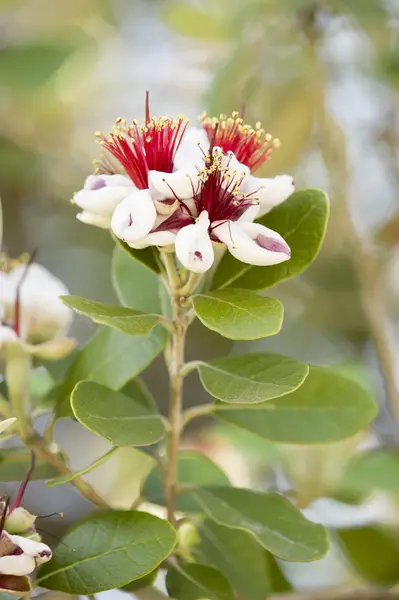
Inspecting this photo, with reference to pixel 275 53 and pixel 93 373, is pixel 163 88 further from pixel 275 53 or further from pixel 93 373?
pixel 93 373

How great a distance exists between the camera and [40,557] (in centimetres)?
50

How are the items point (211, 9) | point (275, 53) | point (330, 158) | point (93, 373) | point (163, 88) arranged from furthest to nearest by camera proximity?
point (163, 88) < point (211, 9) < point (275, 53) < point (330, 158) < point (93, 373)

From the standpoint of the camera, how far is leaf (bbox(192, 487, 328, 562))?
1.91 ft

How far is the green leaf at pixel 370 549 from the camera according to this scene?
3.18 feet

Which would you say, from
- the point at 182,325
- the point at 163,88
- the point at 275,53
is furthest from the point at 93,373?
the point at 163,88

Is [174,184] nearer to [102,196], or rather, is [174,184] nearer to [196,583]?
[102,196]

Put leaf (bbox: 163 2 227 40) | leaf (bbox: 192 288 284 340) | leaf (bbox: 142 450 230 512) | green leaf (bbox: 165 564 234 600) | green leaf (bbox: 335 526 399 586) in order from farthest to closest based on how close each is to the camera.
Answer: leaf (bbox: 163 2 227 40) → green leaf (bbox: 335 526 399 586) → leaf (bbox: 142 450 230 512) → green leaf (bbox: 165 564 234 600) → leaf (bbox: 192 288 284 340)

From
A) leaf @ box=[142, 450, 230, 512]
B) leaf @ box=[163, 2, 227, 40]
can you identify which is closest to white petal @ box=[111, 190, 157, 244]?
leaf @ box=[142, 450, 230, 512]

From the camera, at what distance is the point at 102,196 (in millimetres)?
536

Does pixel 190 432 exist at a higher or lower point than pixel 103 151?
lower

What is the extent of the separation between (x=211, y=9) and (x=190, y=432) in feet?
3.16

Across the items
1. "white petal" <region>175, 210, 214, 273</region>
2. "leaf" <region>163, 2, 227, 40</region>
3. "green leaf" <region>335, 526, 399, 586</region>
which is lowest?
"green leaf" <region>335, 526, 399, 586</region>

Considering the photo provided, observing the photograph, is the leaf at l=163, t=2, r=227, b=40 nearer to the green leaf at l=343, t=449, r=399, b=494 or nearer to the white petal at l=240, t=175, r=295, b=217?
the green leaf at l=343, t=449, r=399, b=494

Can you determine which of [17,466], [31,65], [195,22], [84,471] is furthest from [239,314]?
[195,22]
